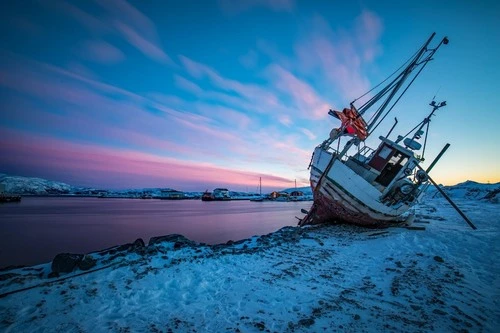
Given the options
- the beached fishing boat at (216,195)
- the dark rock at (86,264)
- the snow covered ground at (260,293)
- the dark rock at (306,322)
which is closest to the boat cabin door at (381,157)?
the snow covered ground at (260,293)

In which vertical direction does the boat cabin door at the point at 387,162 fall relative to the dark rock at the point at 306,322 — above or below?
above

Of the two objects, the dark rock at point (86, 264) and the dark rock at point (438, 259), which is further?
the dark rock at point (438, 259)

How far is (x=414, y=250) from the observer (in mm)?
8180

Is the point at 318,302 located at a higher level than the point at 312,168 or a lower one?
lower

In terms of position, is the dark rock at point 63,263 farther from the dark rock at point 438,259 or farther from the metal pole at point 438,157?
the metal pole at point 438,157

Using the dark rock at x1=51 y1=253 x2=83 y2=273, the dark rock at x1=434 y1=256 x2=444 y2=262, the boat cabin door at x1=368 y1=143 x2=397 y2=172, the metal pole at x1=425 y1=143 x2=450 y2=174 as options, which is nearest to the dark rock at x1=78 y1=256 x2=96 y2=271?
the dark rock at x1=51 y1=253 x2=83 y2=273

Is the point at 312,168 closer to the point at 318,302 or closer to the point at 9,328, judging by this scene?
the point at 318,302

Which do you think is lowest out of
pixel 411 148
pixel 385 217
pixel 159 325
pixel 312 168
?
pixel 159 325

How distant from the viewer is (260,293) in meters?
4.75

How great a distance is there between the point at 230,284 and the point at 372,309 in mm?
2822

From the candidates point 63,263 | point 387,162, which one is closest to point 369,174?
point 387,162

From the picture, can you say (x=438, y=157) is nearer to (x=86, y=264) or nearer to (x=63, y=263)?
(x=86, y=264)

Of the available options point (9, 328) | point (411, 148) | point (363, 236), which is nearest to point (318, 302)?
point (9, 328)

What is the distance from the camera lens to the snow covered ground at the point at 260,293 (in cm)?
364
